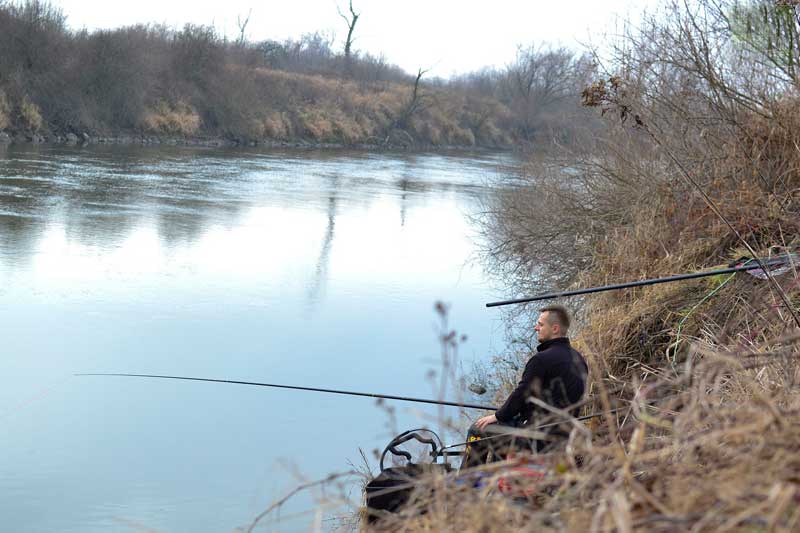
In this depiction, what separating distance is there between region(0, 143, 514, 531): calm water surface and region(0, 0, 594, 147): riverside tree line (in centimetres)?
425

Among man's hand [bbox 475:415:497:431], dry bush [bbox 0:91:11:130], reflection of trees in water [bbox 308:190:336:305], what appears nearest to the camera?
man's hand [bbox 475:415:497:431]

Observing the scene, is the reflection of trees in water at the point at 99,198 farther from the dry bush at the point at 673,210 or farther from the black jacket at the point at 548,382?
the black jacket at the point at 548,382

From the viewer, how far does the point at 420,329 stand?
10273 millimetres

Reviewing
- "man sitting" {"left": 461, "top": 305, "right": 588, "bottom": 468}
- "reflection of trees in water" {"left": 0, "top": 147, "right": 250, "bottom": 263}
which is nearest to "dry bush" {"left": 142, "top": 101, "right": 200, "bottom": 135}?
"reflection of trees in water" {"left": 0, "top": 147, "right": 250, "bottom": 263}

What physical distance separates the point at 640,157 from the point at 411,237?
5.93m

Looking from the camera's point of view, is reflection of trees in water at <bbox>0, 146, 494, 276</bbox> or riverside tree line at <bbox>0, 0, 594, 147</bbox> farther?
riverside tree line at <bbox>0, 0, 594, 147</bbox>

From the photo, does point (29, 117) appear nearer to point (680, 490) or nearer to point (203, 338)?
point (203, 338)

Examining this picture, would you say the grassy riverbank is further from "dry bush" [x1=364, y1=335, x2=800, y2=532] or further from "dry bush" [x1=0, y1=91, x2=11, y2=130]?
"dry bush" [x1=0, y1=91, x2=11, y2=130]

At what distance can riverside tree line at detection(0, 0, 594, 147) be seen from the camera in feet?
96.3

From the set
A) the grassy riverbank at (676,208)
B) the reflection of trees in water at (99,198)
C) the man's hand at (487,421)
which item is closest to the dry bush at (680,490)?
the grassy riverbank at (676,208)

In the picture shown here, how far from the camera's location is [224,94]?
35.8 metres

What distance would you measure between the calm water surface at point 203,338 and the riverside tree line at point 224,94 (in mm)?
4246

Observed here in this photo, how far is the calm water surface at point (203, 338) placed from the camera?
20.0 feet

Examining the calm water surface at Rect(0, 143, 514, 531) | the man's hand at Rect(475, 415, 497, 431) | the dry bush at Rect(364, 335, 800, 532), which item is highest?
the dry bush at Rect(364, 335, 800, 532)
